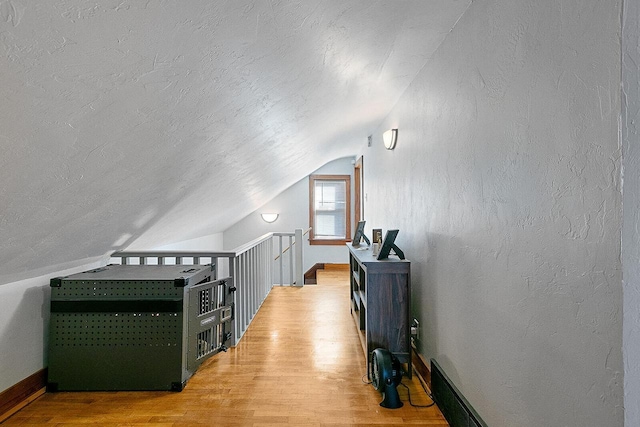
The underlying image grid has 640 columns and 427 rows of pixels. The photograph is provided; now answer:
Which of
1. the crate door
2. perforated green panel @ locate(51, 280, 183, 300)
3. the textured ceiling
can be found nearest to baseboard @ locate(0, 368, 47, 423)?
perforated green panel @ locate(51, 280, 183, 300)

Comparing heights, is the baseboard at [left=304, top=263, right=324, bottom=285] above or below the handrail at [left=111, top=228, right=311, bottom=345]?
below

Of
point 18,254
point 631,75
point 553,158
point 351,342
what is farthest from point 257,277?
point 631,75

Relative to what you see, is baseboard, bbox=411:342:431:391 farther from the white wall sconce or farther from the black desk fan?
the white wall sconce

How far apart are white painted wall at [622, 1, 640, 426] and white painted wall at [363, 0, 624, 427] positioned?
0.02 metres

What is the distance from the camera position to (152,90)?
1.33 metres

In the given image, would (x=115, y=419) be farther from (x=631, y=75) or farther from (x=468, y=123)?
(x=631, y=75)

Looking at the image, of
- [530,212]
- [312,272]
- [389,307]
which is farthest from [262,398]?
[312,272]

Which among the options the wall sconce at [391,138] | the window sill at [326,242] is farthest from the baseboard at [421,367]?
the window sill at [326,242]

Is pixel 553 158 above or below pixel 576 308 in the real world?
above

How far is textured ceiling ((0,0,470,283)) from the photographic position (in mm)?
982

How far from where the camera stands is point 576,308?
111 cm

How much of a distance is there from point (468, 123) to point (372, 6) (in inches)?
27.7

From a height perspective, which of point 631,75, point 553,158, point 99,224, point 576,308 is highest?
point 631,75

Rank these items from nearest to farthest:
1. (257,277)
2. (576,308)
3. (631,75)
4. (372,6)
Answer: (631,75) < (576,308) < (372,6) < (257,277)
